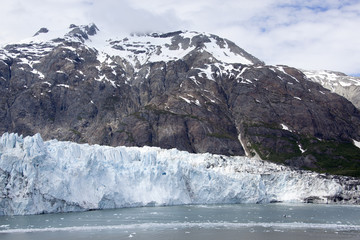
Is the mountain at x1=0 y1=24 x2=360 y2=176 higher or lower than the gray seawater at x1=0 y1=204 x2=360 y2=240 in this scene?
higher

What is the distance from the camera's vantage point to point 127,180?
62.9 m

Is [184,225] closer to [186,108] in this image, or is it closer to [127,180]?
[127,180]

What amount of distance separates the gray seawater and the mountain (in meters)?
70.7

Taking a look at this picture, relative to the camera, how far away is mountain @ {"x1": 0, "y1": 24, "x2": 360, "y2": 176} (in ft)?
466

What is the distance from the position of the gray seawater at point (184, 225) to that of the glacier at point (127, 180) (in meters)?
2.23

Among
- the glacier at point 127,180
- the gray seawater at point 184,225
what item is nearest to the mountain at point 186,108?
the glacier at point 127,180

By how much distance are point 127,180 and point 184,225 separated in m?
17.6

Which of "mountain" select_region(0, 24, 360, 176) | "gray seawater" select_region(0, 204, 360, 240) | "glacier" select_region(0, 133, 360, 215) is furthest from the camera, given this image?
"mountain" select_region(0, 24, 360, 176)

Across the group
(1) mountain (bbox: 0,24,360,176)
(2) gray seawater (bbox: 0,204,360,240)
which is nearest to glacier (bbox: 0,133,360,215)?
(2) gray seawater (bbox: 0,204,360,240)

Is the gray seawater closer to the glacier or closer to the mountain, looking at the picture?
the glacier

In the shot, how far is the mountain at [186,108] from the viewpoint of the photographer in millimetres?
142000

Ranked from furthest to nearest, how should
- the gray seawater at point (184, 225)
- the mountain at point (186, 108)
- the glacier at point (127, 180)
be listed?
the mountain at point (186, 108), the glacier at point (127, 180), the gray seawater at point (184, 225)

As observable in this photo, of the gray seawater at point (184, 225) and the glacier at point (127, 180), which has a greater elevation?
the glacier at point (127, 180)

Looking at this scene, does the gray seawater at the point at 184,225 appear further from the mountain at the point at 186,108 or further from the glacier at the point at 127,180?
the mountain at the point at 186,108
